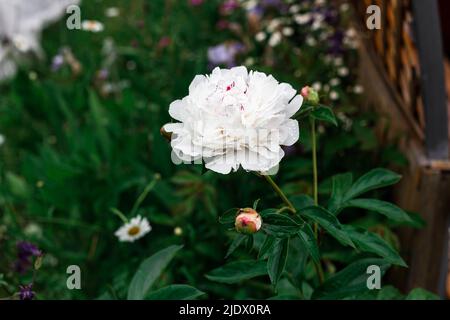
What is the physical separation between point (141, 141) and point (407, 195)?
844 millimetres

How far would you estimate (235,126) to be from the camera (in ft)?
2.45

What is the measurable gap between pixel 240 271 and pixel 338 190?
0.69 ft

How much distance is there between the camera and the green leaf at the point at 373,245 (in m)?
0.88

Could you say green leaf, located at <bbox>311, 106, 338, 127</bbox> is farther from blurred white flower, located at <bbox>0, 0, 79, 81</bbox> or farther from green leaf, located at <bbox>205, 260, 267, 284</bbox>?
blurred white flower, located at <bbox>0, 0, 79, 81</bbox>

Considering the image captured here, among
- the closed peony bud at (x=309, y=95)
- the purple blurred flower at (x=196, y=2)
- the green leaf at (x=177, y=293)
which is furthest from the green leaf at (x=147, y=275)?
the purple blurred flower at (x=196, y=2)

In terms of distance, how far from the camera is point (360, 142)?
1607 millimetres

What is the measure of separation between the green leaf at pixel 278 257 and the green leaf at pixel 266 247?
0.01 m

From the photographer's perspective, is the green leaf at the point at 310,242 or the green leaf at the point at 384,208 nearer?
the green leaf at the point at 310,242

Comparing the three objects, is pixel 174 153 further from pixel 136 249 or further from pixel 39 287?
pixel 39 287

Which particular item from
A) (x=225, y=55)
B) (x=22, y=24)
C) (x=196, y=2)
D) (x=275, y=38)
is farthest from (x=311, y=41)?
(x=22, y=24)

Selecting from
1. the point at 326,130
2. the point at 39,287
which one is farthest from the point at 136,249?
the point at 326,130

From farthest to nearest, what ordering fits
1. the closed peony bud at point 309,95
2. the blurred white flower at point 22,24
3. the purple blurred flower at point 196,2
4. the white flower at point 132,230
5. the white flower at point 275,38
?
1. the purple blurred flower at point 196,2
2. the blurred white flower at point 22,24
3. the white flower at point 275,38
4. the white flower at point 132,230
5. the closed peony bud at point 309,95

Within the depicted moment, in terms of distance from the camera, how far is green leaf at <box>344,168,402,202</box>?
982 mm

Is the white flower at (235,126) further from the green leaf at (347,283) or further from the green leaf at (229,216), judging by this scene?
the green leaf at (347,283)
